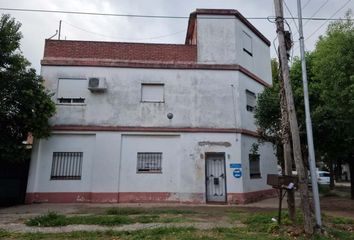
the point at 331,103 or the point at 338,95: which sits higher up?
the point at 338,95

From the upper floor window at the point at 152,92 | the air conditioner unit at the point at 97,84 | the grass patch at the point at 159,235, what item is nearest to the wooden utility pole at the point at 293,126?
the grass patch at the point at 159,235

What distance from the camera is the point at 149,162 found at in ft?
46.1

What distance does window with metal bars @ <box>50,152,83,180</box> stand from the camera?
13609 mm

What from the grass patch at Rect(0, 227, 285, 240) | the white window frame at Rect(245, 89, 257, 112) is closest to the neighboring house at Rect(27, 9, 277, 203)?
the white window frame at Rect(245, 89, 257, 112)

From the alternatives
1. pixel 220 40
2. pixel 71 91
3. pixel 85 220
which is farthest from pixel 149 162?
pixel 220 40

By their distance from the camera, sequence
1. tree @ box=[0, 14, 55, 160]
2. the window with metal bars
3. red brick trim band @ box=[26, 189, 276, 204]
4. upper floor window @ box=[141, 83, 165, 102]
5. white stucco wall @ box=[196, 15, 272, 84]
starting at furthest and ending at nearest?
white stucco wall @ box=[196, 15, 272, 84], upper floor window @ box=[141, 83, 165, 102], the window with metal bars, red brick trim band @ box=[26, 189, 276, 204], tree @ box=[0, 14, 55, 160]

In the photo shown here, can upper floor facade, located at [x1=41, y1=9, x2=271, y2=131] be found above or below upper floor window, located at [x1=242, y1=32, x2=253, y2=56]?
below

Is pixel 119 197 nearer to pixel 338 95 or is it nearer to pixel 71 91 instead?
pixel 71 91

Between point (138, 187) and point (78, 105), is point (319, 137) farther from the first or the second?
point (78, 105)

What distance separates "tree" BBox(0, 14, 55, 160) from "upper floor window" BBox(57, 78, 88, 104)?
145 cm

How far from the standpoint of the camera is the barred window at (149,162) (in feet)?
45.8

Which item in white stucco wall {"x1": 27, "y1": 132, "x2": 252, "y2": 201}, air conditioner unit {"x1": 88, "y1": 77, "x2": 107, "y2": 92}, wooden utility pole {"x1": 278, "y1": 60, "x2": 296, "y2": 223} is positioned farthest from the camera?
air conditioner unit {"x1": 88, "y1": 77, "x2": 107, "y2": 92}

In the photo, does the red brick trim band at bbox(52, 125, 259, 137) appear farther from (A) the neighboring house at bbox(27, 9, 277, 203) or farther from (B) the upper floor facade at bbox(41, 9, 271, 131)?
(B) the upper floor facade at bbox(41, 9, 271, 131)

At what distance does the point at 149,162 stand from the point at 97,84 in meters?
4.29
